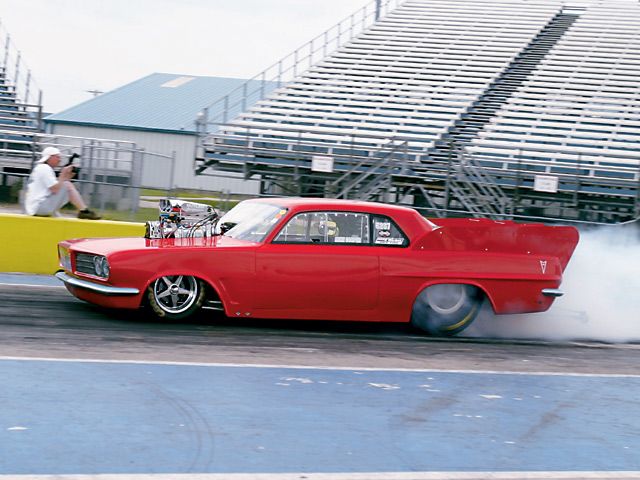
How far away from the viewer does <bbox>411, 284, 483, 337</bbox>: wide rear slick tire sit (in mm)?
8930

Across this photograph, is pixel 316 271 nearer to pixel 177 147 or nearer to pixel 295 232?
pixel 295 232

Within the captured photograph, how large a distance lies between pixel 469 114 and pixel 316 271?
17.0 m

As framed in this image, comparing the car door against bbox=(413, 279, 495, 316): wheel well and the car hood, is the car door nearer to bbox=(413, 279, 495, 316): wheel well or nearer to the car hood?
the car hood

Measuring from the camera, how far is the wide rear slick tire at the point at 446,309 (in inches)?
352

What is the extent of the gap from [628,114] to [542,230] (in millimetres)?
15231

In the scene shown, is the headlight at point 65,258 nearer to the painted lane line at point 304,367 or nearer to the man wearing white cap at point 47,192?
the painted lane line at point 304,367

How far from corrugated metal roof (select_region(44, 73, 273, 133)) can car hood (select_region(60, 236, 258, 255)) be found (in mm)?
35291

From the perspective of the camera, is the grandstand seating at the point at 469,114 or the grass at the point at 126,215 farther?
the grandstand seating at the point at 469,114

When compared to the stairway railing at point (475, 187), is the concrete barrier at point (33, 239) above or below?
below

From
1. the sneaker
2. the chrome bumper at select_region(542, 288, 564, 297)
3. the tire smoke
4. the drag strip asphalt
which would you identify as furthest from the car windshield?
the sneaker

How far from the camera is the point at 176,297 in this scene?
847cm

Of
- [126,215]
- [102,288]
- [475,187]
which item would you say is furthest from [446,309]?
[475,187]

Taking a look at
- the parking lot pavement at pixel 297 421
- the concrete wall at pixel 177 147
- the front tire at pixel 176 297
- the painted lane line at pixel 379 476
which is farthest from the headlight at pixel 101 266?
the concrete wall at pixel 177 147

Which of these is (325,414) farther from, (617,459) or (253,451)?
(617,459)
